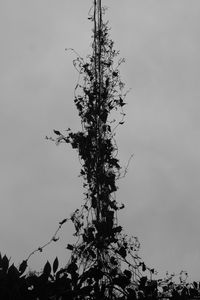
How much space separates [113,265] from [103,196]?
2.18ft

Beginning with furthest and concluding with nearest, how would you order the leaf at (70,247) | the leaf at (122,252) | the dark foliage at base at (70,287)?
the leaf at (70,247)
the leaf at (122,252)
the dark foliage at base at (70,287)

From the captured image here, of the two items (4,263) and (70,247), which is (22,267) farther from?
(70,247)

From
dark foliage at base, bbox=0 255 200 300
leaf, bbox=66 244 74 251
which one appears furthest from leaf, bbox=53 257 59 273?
leaf, bbox=66 244 74 251

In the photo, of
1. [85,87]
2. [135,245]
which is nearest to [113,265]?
[135,245]

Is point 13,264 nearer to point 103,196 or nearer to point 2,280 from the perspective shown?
point 2,280

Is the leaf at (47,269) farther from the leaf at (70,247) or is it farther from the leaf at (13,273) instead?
the leaf at (70,247)

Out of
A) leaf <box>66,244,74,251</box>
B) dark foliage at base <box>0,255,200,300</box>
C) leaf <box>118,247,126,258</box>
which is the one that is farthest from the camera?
leaf <box>66,244,74,251</box>

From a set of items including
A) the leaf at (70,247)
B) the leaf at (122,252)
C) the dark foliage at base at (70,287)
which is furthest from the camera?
the leaf at (70,247)

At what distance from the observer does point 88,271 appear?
3.58m

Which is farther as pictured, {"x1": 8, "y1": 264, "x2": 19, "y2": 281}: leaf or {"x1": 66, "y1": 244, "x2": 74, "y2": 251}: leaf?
{"x1": 66, "y1": 244, "x2": 74, "y2": 251}: leaf

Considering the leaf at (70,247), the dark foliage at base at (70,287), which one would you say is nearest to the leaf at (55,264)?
the dark foliage at base at (70,287)

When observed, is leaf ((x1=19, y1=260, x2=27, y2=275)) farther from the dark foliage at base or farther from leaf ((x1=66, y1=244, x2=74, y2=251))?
leaf ((x1=66, y1=244, x2=74, y2=251))

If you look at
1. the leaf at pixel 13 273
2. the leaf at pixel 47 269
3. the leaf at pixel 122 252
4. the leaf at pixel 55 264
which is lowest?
the leaf at pixel 13 273

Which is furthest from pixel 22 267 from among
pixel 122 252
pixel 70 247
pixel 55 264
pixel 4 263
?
pixel 122 252
